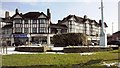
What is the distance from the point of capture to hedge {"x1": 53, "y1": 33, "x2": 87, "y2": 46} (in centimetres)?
4419

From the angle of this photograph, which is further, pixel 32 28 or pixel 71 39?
pixel 32 28

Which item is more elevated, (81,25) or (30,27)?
(81,25)

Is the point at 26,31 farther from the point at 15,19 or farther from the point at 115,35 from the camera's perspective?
the point at 115,35

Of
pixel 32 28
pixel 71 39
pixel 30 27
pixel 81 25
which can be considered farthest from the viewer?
pixel 81 25

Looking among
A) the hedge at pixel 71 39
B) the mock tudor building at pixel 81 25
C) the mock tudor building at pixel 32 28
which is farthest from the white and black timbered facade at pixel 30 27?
the hedge at pixel 71 39

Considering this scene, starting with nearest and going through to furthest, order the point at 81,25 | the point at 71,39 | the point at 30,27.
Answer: the point at 71,39, the point at 30,27, the point at 81,25

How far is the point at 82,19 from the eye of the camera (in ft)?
355

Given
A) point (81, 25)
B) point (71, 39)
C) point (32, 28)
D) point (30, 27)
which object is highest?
point (81, 25)

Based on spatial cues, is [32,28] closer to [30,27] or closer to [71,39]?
[30,27]

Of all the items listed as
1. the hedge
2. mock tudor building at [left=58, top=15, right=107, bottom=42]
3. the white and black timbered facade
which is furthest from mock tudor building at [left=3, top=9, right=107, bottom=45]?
the hedge

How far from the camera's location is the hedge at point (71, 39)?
44188 millimetres

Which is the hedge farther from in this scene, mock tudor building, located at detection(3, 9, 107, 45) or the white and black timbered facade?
the white and black timbered facade

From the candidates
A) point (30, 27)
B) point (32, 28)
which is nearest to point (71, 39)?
point (32, 28)

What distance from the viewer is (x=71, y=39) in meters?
45.3
